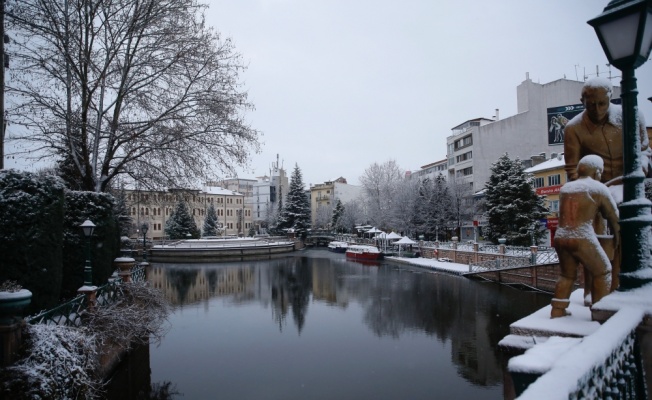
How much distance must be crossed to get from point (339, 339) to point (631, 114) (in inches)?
499

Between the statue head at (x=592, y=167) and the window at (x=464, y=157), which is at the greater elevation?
the window at (x=464, y=157)

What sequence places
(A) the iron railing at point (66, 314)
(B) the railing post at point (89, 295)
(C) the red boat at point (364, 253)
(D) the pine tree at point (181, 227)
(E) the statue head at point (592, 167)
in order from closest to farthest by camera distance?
1. (E) the statue head at point (592, 167)
2. (A) the iron railing at point (66, 314)
3. (B) the railing post at point (89, 295)
4. (C) the red boat at point (364, 253)
5. (D) the pine tree at point (181, 227)

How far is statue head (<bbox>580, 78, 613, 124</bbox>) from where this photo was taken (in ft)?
14.2

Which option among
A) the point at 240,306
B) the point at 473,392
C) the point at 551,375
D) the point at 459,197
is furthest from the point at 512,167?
the point at 551,375

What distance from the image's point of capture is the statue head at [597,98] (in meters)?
4.32

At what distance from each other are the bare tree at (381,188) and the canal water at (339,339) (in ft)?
92.3

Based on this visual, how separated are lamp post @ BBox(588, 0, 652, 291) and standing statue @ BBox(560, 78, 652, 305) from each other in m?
0.79

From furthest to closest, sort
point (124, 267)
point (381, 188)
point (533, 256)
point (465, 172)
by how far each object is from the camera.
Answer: point (381, 188) < point (465, 172) < point (533, 256) < point (124, 267)

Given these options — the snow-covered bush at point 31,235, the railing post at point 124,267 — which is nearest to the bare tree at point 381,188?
the railing post at point 124,267

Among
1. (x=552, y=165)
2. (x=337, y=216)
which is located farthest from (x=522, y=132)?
(x=337, y=216)

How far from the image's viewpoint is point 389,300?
21.1m

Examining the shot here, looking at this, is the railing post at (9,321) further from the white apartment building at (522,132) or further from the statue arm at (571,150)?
the white apartment building at (522,132)

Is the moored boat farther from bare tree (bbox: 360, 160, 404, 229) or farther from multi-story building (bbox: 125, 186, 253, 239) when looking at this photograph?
multi-story building (bbox: 125, 186, 253, 239)

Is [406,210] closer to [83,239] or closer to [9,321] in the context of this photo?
[83,239]
